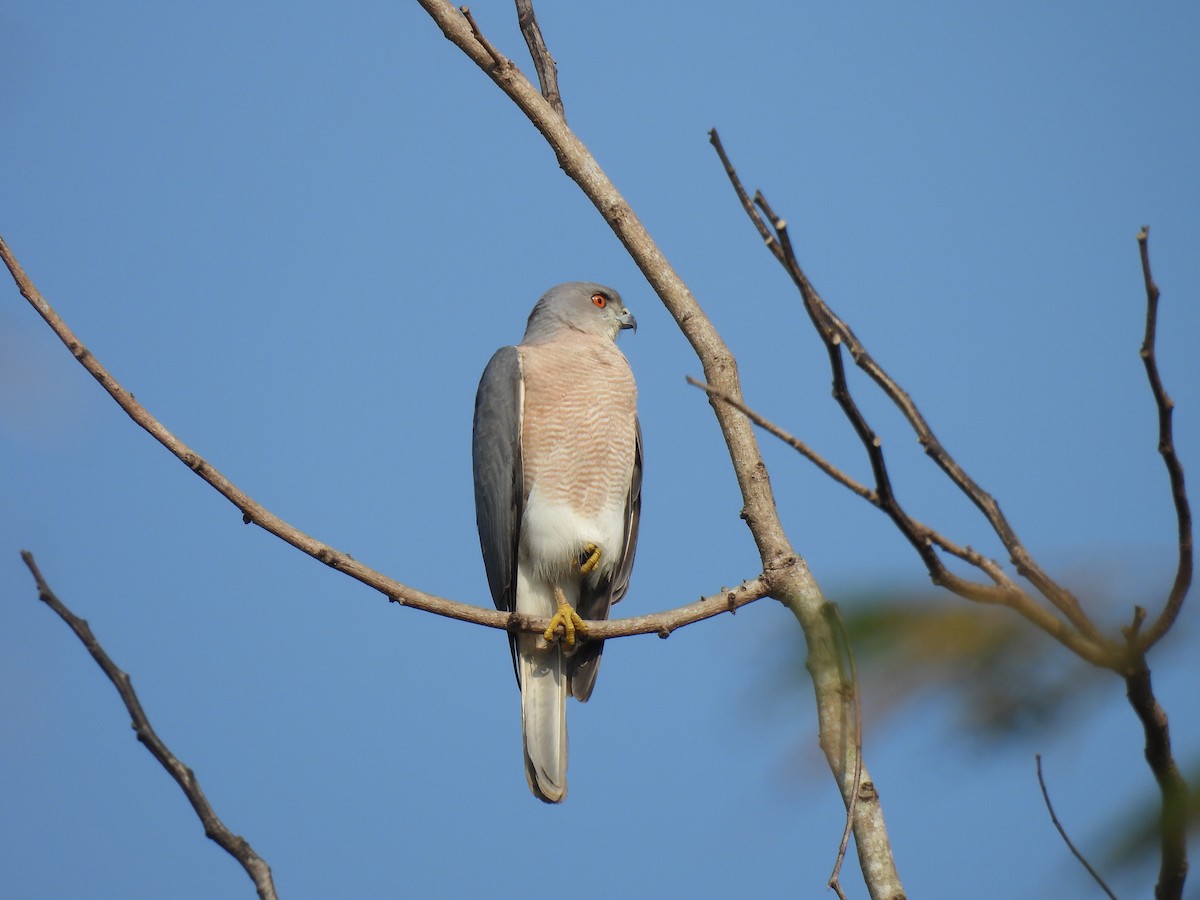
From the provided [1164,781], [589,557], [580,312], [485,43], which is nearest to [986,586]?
[1164,781]

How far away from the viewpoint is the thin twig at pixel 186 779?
2.41m

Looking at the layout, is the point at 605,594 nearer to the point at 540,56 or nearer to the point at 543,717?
the point at 543,717

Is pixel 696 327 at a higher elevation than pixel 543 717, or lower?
higher

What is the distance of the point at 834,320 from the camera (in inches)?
64.8

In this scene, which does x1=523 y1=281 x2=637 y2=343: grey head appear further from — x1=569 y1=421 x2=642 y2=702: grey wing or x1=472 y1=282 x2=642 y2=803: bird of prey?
x1=569 y1=421 x2=642 y2=702: grey wing

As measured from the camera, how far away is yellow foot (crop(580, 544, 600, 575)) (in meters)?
5.87

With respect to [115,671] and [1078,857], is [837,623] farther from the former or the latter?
[115,671]

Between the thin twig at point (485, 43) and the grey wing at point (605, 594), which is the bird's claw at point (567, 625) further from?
the thin twig at point (485, 43)

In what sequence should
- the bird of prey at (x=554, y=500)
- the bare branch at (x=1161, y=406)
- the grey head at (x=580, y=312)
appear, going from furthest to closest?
1. the grey head at (x=580, y=312)
2. the bird of prey at (x=554, y=500)
3. the bare branch at (x=1161, y=406)

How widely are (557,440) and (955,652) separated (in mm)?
5042

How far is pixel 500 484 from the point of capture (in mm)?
5879

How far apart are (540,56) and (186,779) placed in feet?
11.0

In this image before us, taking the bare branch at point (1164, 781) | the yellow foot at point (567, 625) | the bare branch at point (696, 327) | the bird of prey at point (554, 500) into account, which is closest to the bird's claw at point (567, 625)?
the yellow foot at point (567, 625)

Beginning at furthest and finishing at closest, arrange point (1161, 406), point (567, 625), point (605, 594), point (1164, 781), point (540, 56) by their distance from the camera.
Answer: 1. point (605, 594)
2. point (567, 625)
3. point (540, 56)
4. point (1161, 406)
5. point (1164, 781)
